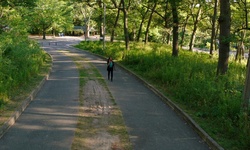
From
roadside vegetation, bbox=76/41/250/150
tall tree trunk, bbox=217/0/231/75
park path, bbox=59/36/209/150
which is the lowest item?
park path, bbox=59/36/209/150

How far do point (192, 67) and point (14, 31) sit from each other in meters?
14.4

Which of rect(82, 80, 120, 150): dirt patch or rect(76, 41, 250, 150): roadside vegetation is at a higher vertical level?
rect(76, 41, 250, 150): roadside vegetation

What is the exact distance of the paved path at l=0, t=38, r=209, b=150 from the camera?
7299mm

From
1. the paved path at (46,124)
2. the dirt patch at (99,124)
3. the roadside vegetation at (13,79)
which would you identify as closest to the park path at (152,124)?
the dirt patch at (99,124)

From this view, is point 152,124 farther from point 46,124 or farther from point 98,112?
point 46,124

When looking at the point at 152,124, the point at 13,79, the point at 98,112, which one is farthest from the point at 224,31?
the point at 13,79

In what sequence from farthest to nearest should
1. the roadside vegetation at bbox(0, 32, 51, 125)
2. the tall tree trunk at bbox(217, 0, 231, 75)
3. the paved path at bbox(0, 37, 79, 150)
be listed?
the tall tree trunk at bbox(217, 0, 231, 75) → the roadside vegetation at bbox(0, 32, 51, 125) → the paved path at bbox(0, 37, 79, 150)

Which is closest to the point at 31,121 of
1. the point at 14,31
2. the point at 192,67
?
the point at 192,67

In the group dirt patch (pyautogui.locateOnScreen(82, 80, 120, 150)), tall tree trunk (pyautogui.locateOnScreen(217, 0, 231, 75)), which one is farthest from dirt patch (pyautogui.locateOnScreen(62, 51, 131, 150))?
tall tree trunk (pyautogui.locateOnScreen(217, 0, 231, 75))

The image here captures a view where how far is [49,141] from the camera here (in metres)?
7.35

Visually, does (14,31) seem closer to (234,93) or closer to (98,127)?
(98,127)

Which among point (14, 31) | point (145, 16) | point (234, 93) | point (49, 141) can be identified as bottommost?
point (49, 141)

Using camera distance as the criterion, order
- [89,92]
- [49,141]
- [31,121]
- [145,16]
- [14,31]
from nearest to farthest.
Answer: [49,141] → [31,121] → [89,92] → [14,31] → [145,16]

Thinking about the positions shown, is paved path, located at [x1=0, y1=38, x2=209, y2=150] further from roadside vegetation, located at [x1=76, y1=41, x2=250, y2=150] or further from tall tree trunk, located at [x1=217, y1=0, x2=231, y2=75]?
tall tree trunk, located at [x1=217, y1=0, x2=231, y2=75]
